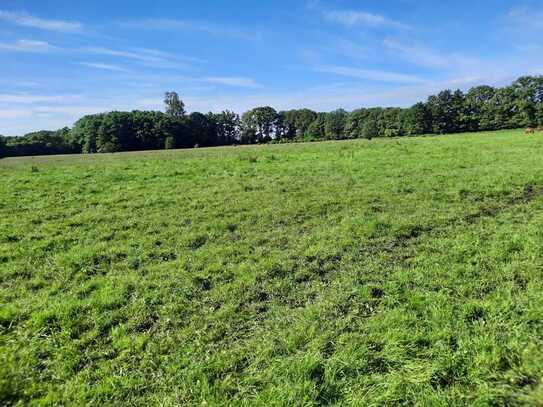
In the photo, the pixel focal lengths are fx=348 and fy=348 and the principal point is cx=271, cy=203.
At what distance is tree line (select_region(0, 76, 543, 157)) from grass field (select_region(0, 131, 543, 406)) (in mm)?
73299

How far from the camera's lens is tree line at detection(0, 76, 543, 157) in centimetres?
8244

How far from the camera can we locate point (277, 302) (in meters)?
5.37

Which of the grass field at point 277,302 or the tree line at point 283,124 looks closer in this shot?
the grass field at point 277,302

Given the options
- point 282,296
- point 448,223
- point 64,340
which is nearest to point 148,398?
point 64,340

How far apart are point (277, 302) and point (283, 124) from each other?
4913 inches

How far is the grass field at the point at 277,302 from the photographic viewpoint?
360 cm

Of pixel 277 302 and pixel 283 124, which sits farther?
pixel 283 124

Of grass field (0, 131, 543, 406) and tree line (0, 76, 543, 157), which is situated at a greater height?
tree line (0, 76, 543, 157)

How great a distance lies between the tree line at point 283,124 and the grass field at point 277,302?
73299 millimetres

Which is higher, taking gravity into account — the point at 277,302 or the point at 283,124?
the point at 283,124

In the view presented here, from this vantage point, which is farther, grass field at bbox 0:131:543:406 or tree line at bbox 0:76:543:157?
tree line at bbox 0:76:543:157

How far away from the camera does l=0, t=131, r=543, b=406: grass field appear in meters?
3.60

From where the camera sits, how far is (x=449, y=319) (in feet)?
15.0

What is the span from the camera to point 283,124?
415ft
